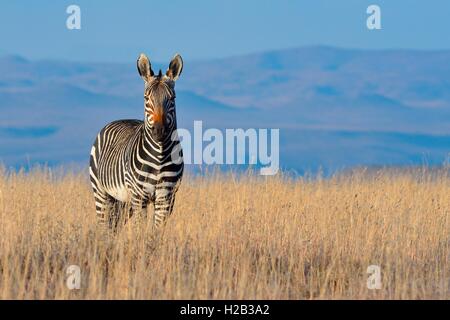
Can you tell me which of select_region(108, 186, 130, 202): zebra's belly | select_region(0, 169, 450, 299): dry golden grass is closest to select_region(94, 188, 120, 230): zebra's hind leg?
select_region(0, 169, 450, 299): dry golden grass

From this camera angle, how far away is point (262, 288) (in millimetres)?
8227

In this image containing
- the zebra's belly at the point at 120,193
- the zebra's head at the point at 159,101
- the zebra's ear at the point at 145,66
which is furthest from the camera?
the zebra's belly at the point at 120,193

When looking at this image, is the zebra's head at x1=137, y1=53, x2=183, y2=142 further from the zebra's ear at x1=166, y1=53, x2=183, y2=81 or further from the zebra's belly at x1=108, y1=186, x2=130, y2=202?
the zebra's belly at x1=108, y1=186, x2=130, y2=202

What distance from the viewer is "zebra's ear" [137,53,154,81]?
1005cm

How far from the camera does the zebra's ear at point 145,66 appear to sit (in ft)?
33.0

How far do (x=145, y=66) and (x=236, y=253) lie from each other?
2.46m

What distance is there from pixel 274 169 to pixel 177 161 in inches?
273

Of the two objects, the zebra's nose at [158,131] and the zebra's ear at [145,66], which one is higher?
the zebra's ear at [145,66]

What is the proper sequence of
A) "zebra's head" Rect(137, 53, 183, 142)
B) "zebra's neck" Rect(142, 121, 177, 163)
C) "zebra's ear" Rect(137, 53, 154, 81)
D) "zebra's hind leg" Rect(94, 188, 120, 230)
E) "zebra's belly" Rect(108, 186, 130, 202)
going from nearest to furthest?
"zebra's head" Rect(137, 53, 183, 142) → "zebra's neck" Rect(142, 121, 177, 163) → "zebra's ear" Rect(137, 53, 154, 81) → "zebra's belly" Rect(108, 186, 130, 202) → "zebra's hind leg" Rect(94, 188, 120, 230)

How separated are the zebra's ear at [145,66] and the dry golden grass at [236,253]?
1.76 meters

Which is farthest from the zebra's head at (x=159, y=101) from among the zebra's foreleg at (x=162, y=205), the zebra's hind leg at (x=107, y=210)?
the zebra's hind leg at (x=107, y=210)

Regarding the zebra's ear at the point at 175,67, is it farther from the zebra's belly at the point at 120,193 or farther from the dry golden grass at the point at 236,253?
the dry golden grass at the point at 236,253

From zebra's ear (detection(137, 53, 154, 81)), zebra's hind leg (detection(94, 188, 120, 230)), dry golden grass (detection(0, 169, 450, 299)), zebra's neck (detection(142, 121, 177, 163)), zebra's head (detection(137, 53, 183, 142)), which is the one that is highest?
zebra's ear (detection(137, 53, 154, 81))

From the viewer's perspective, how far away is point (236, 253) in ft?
31.7
